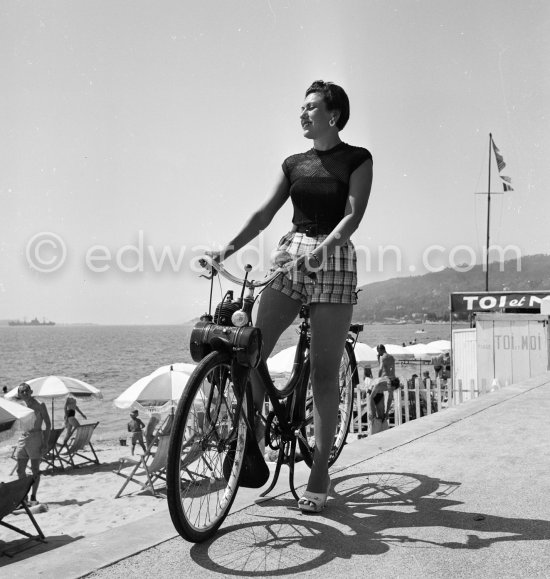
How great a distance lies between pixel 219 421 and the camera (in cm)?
239

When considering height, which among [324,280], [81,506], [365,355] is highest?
[324,280]

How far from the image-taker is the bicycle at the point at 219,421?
211 cm

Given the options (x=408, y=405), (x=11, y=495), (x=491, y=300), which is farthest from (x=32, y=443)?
(x=491, y=300)

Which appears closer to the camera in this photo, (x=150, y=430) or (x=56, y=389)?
(x=150, y=430)

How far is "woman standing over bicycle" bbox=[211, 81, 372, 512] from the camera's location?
2.66 metres

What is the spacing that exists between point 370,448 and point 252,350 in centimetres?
175

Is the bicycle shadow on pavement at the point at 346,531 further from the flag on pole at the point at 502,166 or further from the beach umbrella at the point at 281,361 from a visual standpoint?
the flag on pole at the point at 502,166

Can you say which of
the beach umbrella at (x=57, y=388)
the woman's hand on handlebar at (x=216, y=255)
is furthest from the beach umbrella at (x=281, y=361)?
the woman's hand on handlebar at (x=216, y=255)

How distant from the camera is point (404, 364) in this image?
7038cm

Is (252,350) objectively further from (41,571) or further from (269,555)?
(41,571)

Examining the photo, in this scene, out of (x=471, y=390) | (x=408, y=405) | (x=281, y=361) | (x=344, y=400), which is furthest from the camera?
(x=471, y=390)

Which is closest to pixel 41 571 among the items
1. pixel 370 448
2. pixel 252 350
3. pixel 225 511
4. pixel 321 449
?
pixel 225 511

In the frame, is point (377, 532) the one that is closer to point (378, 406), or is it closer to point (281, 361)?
point (378, 406)

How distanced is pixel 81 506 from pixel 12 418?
235cm
